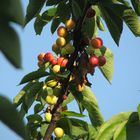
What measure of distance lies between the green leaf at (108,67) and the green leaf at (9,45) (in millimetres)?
1504

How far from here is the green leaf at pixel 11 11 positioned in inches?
11.9

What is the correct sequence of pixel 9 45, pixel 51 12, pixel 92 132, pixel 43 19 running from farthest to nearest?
pixel 43 19 < pixel 51 12 < pixel 92 132 < pixel 9 45

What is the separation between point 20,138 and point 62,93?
3.94 ft

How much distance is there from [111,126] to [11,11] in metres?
1.22

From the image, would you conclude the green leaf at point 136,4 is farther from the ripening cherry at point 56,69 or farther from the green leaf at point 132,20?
the ripening cherry at point 56,69

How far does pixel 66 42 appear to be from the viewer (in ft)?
5.58

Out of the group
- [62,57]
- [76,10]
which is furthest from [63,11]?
[76,10]

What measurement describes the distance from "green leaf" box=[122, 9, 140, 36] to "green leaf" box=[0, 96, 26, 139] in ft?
4.30

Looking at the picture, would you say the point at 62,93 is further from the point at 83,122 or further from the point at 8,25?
the point at 8,25

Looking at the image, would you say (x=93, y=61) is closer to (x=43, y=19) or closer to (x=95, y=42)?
(x=95, y=42)

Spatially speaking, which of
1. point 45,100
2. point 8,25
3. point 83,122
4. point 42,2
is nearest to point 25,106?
point 45,100

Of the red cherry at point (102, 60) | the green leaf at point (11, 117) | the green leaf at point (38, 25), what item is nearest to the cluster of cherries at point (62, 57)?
the red cherry at point (102, 60)

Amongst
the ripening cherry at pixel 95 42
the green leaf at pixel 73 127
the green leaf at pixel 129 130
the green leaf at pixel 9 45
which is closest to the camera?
the green leaf at pixel 9 45

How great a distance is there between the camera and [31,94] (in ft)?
5.58
